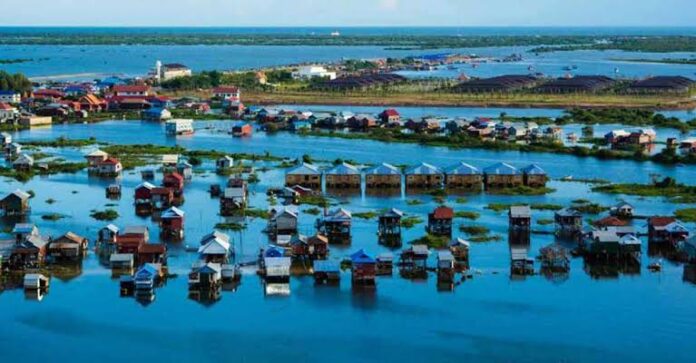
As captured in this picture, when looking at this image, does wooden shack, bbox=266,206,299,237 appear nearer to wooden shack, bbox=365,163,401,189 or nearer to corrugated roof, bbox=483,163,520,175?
wooden shack, bbox=365,163,401,189

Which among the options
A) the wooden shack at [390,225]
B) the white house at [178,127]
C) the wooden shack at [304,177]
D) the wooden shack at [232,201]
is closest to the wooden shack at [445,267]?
the wooden shack at [390,225]

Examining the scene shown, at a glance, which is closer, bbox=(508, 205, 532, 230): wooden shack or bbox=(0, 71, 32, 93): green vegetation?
bbox=(508, 205, 532, 230): wooden shack

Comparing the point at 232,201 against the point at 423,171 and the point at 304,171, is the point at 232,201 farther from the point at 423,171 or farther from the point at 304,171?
the point at 423,171

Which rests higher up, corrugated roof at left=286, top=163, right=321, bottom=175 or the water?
the water

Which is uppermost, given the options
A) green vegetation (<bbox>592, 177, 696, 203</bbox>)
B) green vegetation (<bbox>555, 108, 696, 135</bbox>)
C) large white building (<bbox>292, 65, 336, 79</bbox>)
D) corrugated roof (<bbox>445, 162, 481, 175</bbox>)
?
large white building (<bbox>292, 65, 336, 79</bbox>)

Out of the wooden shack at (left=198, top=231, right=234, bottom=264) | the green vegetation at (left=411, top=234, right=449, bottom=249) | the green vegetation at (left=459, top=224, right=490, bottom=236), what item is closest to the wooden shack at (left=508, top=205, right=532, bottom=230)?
the green vegetation at (left=459, top=224, right=490, bottom=236)

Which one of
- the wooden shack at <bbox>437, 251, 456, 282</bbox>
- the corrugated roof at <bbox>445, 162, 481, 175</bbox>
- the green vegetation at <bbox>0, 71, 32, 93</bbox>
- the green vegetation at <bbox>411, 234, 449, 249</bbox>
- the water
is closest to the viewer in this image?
the wooden shack at <bbox>437, 251, 456, 282</bbox>

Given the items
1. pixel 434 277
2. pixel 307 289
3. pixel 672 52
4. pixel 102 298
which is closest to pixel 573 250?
pixel 434 277

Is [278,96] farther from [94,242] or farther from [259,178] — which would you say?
[94,242]
